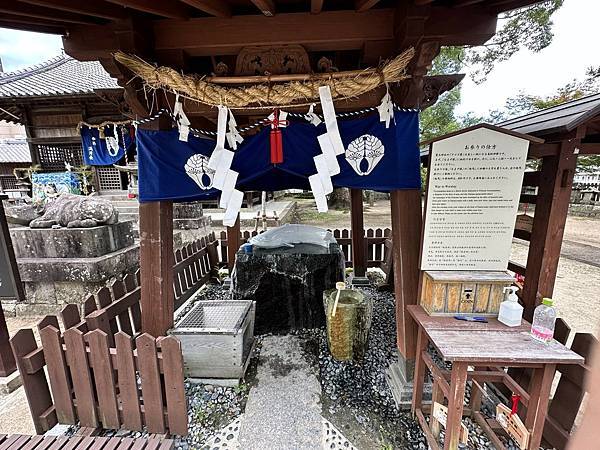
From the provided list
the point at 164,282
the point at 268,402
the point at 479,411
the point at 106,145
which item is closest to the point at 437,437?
the point at 479,411

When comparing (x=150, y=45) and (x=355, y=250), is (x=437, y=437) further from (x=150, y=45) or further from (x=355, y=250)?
(x=150, y=45)

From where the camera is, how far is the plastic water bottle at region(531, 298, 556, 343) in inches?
81.4

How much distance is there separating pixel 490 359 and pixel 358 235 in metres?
4.39

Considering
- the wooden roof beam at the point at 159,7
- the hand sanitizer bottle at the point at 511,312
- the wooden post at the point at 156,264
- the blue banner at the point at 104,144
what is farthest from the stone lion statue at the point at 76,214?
the blue banner at the point at 104,144

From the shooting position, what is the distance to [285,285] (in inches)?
177

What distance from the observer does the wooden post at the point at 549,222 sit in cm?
235

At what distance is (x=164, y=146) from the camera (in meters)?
3.03

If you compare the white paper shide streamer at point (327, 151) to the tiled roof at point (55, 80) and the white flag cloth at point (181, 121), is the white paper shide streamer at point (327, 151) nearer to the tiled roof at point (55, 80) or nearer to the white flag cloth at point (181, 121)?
the white flag cloth at point (181, 121)

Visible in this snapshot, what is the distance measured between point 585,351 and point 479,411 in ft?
3.73

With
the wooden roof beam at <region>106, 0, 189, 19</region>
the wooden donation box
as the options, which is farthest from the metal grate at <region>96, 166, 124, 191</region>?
the wooden donation box

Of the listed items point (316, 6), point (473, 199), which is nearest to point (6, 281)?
point (316, 6)

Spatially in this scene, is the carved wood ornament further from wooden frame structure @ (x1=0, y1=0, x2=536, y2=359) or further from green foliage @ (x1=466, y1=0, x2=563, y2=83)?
green foliage @ (x1=466, y1=0, x2=563, y2=83)

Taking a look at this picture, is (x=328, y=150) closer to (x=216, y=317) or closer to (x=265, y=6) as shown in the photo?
(x=265, y=6)

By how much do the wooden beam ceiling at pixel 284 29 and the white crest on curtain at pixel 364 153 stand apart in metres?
1.02
